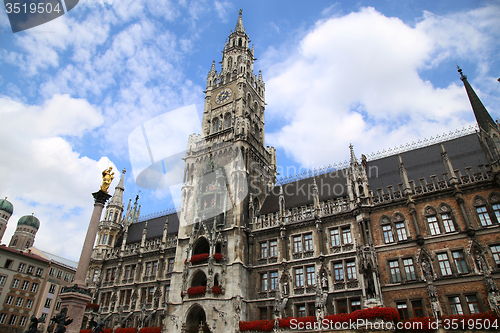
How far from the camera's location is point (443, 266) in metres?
24.7

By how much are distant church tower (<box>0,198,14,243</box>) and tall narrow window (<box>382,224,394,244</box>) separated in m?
101

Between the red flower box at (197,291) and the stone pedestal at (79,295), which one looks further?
the red flower box at (197,291)

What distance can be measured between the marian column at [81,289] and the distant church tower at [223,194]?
34.9ft

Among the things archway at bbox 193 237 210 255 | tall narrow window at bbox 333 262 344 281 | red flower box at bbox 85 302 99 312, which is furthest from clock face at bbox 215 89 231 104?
red flower box at bbox 85 302 99 312

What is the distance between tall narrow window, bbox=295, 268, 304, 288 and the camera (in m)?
29.9

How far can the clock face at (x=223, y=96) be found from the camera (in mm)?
45912

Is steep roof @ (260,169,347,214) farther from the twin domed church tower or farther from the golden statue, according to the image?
the twin domed church tower

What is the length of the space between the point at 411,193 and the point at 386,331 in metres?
11.1

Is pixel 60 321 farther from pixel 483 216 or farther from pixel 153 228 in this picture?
pixel 483 216

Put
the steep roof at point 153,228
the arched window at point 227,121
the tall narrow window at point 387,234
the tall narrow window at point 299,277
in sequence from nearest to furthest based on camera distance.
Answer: the tall narrow window at point 387,234, the tall narrow window at point 299,277, the arched window at point 227,121, the steep roof at point 153,228

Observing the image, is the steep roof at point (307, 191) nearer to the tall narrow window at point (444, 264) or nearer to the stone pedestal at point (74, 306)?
the tall narrow window at point (444, 264)

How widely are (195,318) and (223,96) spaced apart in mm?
27993

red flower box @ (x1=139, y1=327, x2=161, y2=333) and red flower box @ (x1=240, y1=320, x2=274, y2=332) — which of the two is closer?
red flower box @ (x1=240, y1=320, x2=274, y2=332)

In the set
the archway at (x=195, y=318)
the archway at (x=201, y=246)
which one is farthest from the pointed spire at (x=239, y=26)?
the archway at (x=195, y=318)
